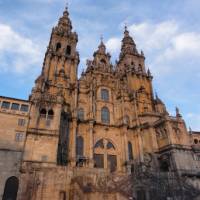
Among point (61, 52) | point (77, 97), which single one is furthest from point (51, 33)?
point (77, 97)

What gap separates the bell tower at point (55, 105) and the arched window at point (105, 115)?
6.74 meters

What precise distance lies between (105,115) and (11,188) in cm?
2201

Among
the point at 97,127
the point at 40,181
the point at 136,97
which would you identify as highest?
the point at 136,97

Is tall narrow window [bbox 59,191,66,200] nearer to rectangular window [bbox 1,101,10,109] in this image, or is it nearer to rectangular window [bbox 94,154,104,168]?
rectangular window [bbox 94,154,104,168]

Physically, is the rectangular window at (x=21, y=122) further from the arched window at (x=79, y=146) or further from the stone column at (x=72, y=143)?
the arched window at (x=79, y=146)

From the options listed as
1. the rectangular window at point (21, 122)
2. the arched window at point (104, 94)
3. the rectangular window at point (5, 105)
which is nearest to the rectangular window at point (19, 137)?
the rectangular window at point (21, 122)

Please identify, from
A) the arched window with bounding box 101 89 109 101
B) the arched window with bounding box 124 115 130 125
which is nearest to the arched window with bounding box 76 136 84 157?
the arched window with bounding box 124 115 130 125

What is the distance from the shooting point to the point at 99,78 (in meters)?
49.2

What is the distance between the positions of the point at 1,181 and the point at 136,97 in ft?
106

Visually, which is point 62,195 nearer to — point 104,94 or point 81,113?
point 81,113

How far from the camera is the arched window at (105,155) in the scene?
38.6m

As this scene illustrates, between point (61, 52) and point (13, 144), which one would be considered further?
point (61, 52)

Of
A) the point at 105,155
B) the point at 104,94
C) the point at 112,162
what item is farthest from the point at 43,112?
the point at 104,94

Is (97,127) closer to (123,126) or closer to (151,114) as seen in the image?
(123,126)
